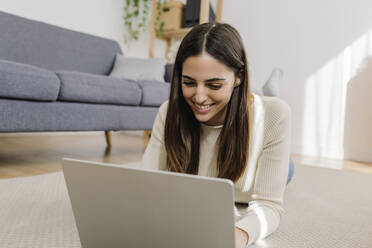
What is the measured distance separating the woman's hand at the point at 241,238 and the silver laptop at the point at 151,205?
141mm

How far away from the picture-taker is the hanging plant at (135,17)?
11.1ft

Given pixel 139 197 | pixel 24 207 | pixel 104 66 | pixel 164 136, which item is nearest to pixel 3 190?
pixel 24 207

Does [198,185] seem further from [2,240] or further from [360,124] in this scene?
[360,124]

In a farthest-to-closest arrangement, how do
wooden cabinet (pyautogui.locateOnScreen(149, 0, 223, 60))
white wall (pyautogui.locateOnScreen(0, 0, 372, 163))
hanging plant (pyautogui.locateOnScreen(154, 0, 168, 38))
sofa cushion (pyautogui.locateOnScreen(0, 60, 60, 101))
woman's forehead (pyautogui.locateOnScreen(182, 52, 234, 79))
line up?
1. hanging plant (pyautogui.locateOnScreen(154, 0, 168, 38))
2. wooden cabinet (pyautogui.locateOnScreen(149, 0, 223, 60))
3. white wall (pyautogui.locateOnScreen(0, 0, 372, 163))
4. sofa cushion (pyautogui.locateOnScreen(0, 60, 60, 101))
5. woman's forehead (pyautogui.locateOnScreen(182, 52, 234, 79))

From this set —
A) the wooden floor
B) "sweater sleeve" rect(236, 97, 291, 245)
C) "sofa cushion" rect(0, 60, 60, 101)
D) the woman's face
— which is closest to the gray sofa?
"sofa cushion" rect(0, 60, 60, 101)

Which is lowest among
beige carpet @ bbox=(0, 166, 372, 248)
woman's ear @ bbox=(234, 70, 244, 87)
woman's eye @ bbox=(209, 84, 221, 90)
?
beige carpet @ bbox=(0, 166, 372, 248)

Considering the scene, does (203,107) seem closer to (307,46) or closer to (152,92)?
(152,92)

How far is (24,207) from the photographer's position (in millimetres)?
957

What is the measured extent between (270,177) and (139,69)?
190 centimetres

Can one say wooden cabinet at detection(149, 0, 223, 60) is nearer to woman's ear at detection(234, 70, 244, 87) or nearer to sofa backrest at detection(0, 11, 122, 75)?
sofa backrest at detection(0, 11, 122, 75)

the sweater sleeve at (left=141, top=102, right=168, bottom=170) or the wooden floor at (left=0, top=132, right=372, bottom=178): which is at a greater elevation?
the sweater sleeve at (left=141, top=102, right=168, bottom=170)

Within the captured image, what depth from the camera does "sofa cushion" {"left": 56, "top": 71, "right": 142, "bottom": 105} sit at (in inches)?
62.2

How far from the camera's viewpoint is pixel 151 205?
450mm

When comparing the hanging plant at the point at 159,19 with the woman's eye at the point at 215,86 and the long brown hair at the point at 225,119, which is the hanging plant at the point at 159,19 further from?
the woman's eye at the point at 215,86
